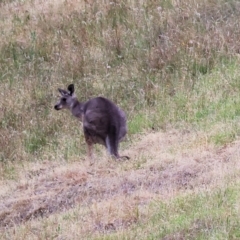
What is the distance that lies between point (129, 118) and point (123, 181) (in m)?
3.20

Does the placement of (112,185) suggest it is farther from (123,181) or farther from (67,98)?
(67,98)

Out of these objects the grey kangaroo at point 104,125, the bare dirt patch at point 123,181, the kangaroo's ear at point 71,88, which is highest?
the kangaroo's ear at point 71,88

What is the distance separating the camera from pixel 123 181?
27.7 ft

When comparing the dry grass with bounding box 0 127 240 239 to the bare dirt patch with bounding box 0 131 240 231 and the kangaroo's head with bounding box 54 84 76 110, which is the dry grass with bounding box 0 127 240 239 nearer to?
the bare dirt patch with bounding box 0 131 240 231

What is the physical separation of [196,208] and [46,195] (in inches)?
93.6

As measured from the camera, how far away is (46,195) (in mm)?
8656

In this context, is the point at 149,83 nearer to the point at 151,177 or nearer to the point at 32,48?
the point at 32,48

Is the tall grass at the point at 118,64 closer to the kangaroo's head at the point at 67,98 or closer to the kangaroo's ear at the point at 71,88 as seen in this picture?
the kangaroo's head at the point at 67,98

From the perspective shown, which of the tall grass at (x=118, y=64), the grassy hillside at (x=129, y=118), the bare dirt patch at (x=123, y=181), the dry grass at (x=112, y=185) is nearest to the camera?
the grassy hillside at (x=129, y=118)

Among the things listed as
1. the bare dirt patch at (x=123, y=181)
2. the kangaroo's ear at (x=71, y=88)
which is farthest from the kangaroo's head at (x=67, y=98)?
the bare dirt patch at (x=123, y=181)

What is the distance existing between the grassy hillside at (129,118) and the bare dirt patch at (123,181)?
0.02 m

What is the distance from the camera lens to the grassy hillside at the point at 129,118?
7.19 m

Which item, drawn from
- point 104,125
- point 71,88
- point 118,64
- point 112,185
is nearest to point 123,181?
point 112,185

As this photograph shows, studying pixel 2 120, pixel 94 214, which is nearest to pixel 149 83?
pixel 2 120
